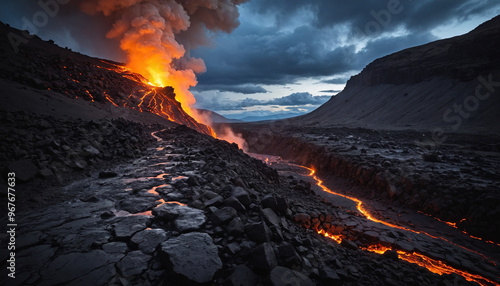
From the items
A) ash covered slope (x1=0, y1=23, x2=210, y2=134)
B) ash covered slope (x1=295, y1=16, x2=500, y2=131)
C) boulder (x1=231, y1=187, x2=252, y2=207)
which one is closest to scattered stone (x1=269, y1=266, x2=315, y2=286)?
boulder (x1=231, y1=187, x2=252, y2=207)

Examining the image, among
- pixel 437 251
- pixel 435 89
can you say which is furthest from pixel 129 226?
pixel 435 89

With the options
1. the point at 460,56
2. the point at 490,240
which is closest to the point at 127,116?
the point at 490,240

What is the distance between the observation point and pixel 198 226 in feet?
13.9

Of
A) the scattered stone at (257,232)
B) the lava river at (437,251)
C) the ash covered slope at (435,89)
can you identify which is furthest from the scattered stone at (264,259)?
the ash covered slope at (435,89)

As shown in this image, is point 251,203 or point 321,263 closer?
point 321,263

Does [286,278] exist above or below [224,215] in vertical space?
below

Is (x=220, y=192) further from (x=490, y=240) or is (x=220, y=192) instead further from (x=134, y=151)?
(x=490, y=240)

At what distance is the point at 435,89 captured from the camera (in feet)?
180

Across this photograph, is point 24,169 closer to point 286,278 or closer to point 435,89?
point 286,278

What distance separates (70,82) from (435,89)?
75.2 m

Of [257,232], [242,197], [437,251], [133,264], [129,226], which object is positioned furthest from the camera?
[437,251]

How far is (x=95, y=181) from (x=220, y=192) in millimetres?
4278

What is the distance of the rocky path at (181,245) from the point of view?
10.0 feet

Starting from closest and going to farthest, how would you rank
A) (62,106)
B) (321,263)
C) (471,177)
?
(321,263)
(471,177)
(62,106)
